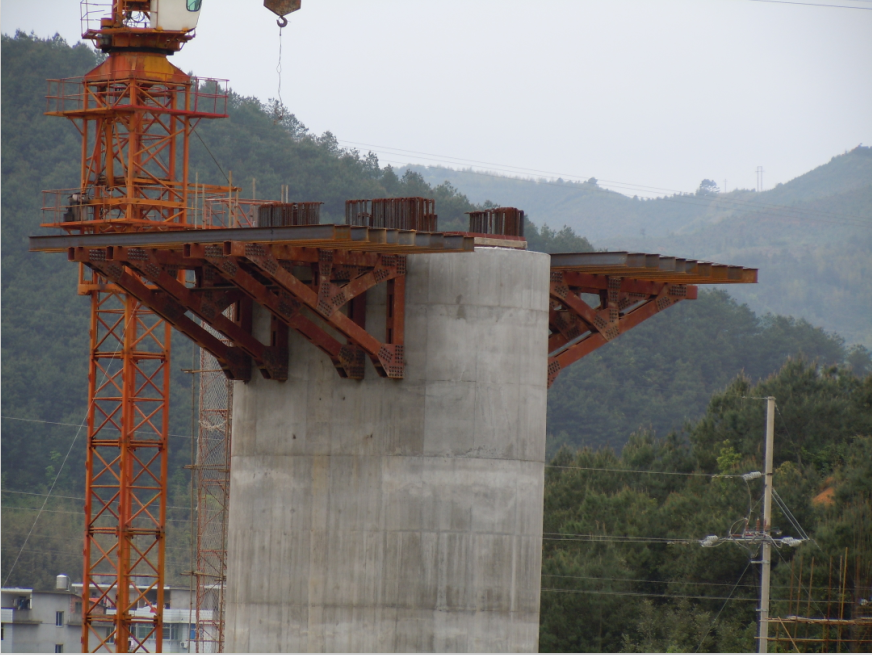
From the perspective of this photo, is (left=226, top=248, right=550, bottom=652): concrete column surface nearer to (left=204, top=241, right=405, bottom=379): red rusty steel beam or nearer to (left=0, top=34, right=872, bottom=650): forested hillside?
(left=204, top=241, right=405, bottom=379): red rusty steel beam

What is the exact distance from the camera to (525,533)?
30531 mm

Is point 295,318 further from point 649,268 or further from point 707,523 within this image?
point 707,523

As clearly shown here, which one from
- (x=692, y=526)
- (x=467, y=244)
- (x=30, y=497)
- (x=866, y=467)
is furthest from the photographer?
(x=30, y=497)

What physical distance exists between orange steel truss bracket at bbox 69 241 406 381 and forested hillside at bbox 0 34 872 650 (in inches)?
1679

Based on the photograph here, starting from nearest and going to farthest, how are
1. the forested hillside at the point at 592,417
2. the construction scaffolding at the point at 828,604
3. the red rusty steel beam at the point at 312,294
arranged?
the red rusty steel beam at the point at 312,294 → the construction scaffolding at the point at 828,604 → the forested hillside at the point at 592,417

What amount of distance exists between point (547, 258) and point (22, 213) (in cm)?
Answer: 13101

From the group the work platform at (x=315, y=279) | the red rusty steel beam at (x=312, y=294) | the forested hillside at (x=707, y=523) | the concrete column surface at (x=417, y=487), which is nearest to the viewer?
the red rusty steel beam at (x=312, y=294)

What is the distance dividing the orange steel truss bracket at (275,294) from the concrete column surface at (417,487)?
0.37m

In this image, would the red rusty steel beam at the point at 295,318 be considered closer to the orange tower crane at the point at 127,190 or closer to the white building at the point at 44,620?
the orange tower crane at the point at 127,190

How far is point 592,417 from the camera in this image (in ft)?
502

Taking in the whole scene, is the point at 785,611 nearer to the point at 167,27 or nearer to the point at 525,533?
the point at 167,27

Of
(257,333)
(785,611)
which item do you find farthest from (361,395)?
(785,611)

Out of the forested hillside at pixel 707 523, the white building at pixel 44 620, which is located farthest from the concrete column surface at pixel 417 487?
the white building at pixel 44 620

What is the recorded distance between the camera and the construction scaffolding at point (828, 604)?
62.1 metres
